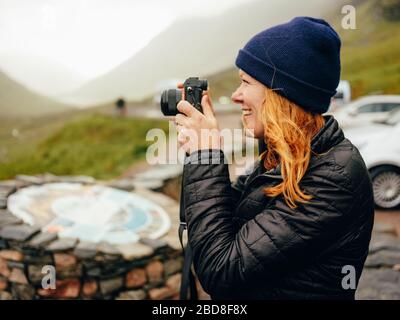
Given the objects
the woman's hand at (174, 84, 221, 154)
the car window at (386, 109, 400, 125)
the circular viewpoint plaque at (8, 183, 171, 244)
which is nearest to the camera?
the woman's hand at (174, 84, 221, 154)

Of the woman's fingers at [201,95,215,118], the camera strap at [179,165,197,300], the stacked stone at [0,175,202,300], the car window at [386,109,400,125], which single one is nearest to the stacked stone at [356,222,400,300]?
the stacked stone at [0,175,202,300]

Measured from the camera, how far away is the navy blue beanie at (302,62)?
137cm

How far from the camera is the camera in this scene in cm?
159

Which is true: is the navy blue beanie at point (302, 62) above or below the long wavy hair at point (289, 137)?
above

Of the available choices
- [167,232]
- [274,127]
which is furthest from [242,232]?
[167,232]

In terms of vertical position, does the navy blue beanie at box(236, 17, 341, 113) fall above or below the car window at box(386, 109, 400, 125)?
above

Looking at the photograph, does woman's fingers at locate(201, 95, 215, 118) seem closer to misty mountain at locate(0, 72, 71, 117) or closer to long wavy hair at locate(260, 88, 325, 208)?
long wavy hair at locate(260, 88, 325, 208)

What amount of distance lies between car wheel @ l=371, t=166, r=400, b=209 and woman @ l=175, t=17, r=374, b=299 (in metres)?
5.49

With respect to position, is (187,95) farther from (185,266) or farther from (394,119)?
(394,119)

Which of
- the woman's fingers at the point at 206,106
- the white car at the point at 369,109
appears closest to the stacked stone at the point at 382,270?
the woman's fingers at the point at 206,106

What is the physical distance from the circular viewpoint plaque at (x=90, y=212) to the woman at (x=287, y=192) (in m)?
3.01

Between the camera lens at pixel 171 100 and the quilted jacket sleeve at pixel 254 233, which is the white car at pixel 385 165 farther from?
the quilted jacket sleeve at pixel 254 233

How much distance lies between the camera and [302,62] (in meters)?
1.39

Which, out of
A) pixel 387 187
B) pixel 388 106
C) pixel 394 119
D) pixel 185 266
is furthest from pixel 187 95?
pixel 388 106
